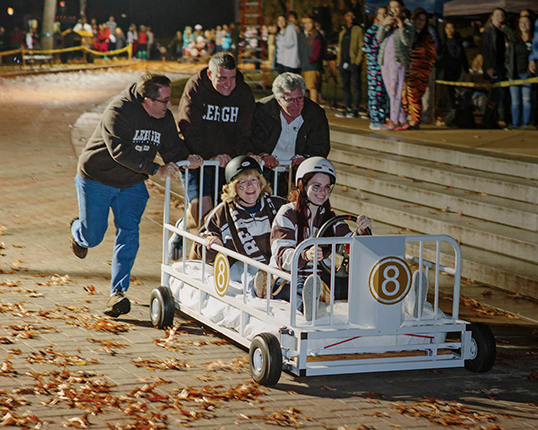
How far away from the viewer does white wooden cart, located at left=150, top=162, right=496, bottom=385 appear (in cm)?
583

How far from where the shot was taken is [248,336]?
6.46 meters

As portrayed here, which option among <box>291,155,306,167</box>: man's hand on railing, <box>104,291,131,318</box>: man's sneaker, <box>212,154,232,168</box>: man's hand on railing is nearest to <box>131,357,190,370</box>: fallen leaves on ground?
<box>104,291,131,318</box>: man's sneaker

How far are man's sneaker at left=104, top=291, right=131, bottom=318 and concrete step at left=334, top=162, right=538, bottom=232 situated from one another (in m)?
4.48

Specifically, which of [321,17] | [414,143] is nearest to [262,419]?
[414,143]

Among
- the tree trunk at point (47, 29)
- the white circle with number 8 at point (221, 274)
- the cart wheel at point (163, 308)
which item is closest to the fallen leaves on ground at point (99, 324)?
the cart wheel at point (163, 308)

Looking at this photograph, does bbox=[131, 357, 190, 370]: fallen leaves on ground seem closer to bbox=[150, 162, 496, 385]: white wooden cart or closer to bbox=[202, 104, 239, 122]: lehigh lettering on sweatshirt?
bbox=[150, 162, 496, 385]: white wooden cart

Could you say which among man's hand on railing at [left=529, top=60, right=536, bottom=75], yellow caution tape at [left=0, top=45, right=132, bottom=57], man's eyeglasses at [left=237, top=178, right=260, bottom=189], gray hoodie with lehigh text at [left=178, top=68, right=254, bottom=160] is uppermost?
yellow caution tape at [left=0, top=45, right=132, bottom=57]

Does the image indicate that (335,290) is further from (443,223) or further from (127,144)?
(443,223)

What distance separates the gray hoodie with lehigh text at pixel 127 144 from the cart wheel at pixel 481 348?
2.82 m

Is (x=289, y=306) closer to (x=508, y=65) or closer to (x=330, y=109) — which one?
(x=508, y=65)

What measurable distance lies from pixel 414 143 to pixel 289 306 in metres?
7.20

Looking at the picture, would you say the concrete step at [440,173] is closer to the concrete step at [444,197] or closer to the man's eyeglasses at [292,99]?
the concrete step at [444,197]

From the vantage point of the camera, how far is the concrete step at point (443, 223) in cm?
927

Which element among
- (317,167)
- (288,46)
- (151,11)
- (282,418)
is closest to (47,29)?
(151,11)
